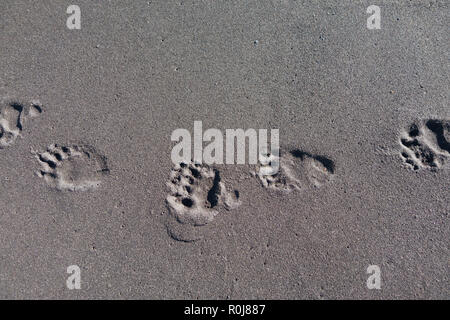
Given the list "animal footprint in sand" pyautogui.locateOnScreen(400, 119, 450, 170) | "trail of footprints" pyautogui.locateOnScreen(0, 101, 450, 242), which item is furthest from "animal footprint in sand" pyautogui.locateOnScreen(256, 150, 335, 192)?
"animal footprint in sand" pyautogui.locateOnScreen(400, 119, 450, 170)

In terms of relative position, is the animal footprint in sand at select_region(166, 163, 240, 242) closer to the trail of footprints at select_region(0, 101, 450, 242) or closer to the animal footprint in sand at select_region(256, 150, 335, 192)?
the trail of footprints at select_region(0, 101, 450, 242)

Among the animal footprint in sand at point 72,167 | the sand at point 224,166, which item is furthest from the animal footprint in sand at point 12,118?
the animal footprint in sand at point 72,167

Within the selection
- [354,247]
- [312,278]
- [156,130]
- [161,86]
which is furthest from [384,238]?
[161,86]

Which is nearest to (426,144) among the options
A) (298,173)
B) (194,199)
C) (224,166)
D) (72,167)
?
(298,173)

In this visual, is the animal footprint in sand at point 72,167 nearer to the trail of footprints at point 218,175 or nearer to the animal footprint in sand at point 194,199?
the trail of footprints at point 218,175
